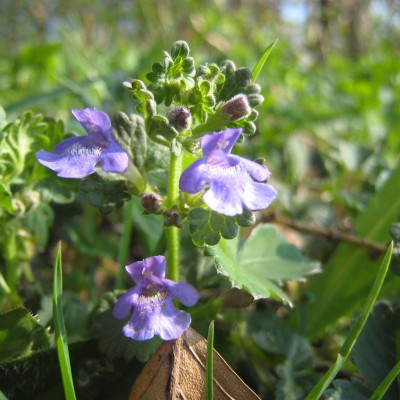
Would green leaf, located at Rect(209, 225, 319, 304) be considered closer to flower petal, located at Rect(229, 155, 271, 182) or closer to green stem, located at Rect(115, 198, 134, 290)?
flower petal, located at Rect(229, 155, 271, 182)

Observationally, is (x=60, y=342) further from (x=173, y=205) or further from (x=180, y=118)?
(x=180, y=118)

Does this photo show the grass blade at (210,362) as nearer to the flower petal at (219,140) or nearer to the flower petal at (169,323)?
the flower petal at (169,323)

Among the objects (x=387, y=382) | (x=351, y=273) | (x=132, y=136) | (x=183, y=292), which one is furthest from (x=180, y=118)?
(x=351, y=273)

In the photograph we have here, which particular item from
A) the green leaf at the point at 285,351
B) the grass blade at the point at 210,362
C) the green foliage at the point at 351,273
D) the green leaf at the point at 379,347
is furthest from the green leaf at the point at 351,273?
the grass blade at the point at 210,362

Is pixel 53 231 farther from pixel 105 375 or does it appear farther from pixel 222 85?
pixel 222 85

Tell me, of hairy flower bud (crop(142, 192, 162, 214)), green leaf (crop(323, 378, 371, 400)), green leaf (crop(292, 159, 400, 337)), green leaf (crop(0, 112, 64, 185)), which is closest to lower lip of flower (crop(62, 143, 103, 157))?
hairy flower bud (crop(142, 192, 162, 214))

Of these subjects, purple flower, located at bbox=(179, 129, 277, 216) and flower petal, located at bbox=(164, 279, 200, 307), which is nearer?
purple flower, located at bbox=(179, 129, 277, 216)
